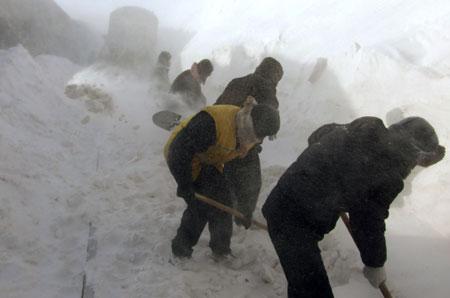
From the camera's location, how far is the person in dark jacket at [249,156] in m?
3.96

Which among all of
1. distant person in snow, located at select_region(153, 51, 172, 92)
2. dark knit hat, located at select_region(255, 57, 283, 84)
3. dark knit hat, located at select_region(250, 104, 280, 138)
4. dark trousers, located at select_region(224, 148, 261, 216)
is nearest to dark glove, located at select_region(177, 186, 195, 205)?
dark trousers, located at select_region(224, 148, 261, 216)

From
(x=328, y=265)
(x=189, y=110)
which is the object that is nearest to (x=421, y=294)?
(x=328, y=265)

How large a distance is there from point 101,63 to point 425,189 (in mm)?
10117

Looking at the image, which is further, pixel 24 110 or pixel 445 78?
pixel 24 110

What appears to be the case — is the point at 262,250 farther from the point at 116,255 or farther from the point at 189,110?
the point at 189,110

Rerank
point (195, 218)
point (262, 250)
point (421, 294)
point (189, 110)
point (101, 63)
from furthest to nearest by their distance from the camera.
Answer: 1. point (101, 63)
2. point (189, 110)
3. point (262, 250)
4. point (195, 218)
5. point (421, 294)

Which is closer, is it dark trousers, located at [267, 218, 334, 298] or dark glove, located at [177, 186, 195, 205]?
dark trousers, located at [267, 218, 334, 298]

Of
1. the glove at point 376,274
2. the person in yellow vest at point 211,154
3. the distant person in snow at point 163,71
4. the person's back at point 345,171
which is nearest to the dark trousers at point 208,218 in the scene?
the person in yellow vest at point 211,154

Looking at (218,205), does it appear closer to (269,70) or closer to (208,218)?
(208,218)

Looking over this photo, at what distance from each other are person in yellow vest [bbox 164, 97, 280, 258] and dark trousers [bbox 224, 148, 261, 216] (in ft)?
0.45

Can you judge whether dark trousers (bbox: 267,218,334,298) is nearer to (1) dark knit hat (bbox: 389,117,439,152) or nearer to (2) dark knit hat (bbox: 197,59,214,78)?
(1) dark knit hat (bbox: 389,117,439,152)

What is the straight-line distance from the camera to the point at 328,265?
374 centimetres

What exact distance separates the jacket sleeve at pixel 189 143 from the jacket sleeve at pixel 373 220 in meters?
1.12

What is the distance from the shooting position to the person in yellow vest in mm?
3129
